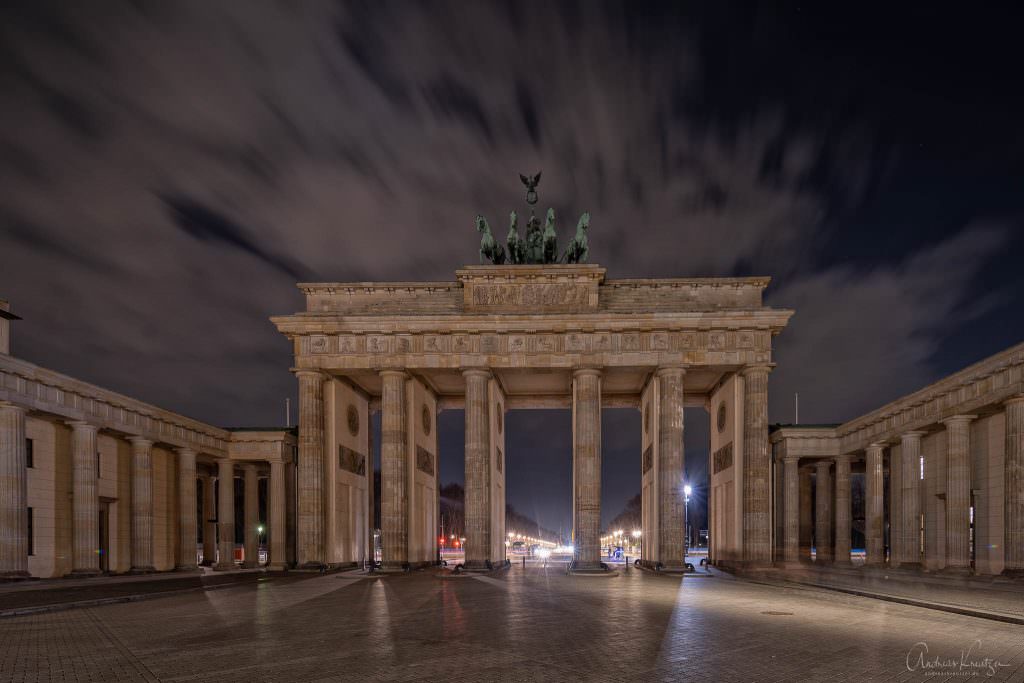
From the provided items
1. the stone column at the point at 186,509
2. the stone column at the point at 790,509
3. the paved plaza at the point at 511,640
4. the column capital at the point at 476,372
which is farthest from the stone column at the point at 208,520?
the stone column at the point at 790,509

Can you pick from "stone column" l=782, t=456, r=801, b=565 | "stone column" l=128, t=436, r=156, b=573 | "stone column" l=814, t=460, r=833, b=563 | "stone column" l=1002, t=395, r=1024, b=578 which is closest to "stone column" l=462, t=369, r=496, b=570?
"stone column" l=128, t=436, r=156, b=573

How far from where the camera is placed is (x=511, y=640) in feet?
43.3

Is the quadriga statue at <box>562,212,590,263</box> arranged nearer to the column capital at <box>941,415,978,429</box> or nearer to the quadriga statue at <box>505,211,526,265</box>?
the quadriga statue at <box>505,211,526,265</box>

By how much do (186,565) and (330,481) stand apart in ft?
30.1

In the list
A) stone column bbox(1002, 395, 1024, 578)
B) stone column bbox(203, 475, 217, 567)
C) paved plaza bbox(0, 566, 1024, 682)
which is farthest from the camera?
stone column bbox(203, 475, 217, 567)

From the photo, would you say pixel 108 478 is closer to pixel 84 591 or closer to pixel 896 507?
pixel 84 591

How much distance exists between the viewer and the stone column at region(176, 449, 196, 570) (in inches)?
1464

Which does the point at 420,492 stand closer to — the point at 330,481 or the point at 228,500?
the point at 330,481

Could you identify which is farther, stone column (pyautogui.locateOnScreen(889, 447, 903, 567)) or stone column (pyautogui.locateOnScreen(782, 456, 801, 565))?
stone column (pyautogui.locateOnScreen(782, 456, 801, 565))

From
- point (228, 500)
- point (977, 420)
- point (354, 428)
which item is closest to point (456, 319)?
point (354, 428)

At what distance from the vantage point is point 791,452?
4022 cm

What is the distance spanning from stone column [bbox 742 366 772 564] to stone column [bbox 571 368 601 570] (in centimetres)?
803

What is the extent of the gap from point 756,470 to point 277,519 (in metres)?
28.2

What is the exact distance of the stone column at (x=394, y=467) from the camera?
3616 cm
